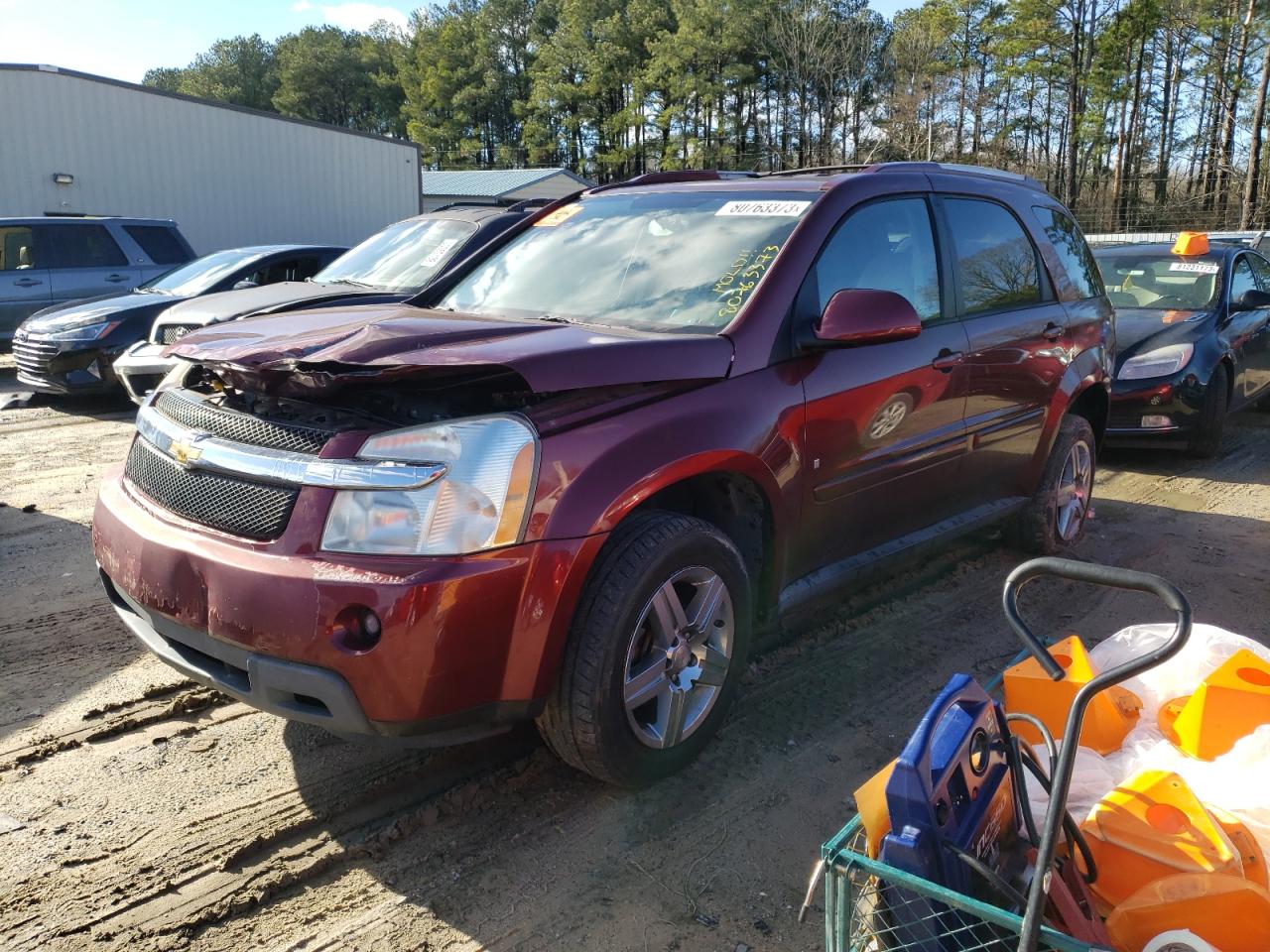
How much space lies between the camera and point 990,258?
4340mm

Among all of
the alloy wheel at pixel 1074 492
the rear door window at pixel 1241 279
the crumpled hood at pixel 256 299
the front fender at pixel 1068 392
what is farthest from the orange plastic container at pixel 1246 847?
the rear door window at pixel 1241 279

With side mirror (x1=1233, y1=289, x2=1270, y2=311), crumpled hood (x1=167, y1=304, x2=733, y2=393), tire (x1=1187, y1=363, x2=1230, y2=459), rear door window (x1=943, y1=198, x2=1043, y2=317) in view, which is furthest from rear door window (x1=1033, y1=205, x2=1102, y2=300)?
side mirror (x1=1233, y1=289, x2=1270, y2=311)

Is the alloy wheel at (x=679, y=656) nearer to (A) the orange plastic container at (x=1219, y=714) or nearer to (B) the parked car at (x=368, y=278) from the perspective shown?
(A) the orange plastic container at (x=1219, y=714)

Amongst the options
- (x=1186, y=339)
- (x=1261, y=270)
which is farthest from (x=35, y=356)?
(x=1261, y=270)

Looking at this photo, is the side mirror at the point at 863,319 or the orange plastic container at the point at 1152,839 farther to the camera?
the side mirror at the point at 863,319

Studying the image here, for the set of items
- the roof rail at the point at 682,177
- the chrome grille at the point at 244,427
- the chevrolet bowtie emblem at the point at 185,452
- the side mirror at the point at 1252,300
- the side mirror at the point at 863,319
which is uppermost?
the roof rail at the point at 682,177

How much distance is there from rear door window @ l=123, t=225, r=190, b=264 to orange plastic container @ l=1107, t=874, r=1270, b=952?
12.3 meters

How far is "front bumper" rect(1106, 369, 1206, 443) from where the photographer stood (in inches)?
279

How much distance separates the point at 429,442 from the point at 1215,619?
380 centimetres

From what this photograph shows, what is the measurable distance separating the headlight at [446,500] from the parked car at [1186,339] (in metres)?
6.03

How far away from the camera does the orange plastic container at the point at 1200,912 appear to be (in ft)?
5.70

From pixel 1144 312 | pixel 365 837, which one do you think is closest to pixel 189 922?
pixel 365 837

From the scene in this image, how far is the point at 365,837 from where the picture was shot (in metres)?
2.67

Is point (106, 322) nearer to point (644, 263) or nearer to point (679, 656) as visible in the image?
point (644, 263)
